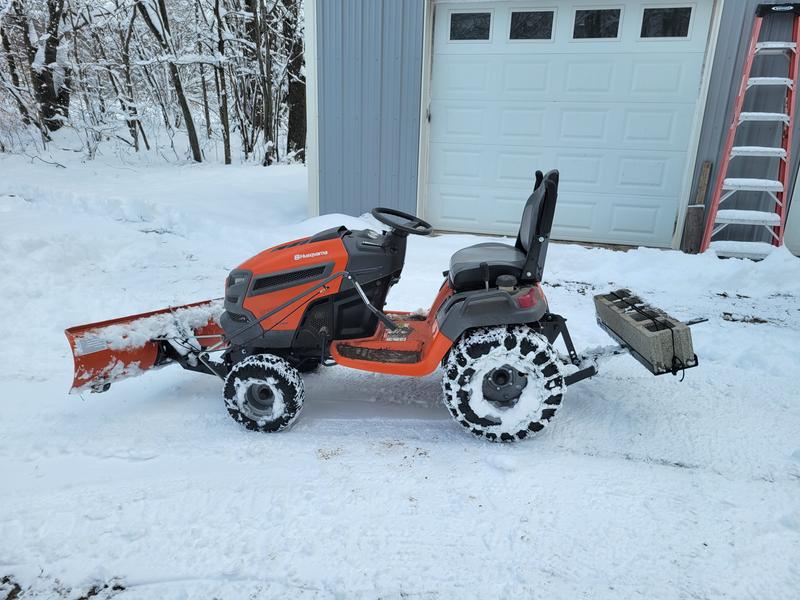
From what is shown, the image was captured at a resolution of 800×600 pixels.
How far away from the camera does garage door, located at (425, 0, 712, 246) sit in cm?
583

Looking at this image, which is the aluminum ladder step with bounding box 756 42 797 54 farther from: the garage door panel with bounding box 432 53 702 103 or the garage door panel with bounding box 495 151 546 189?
the garage door panel with bounding box 495 151 546 189

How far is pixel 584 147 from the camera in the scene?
6.24m

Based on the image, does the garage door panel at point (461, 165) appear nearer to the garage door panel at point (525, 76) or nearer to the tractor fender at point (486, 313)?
the garage door panel at point (525, 76)

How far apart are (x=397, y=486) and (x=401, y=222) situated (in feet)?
4.06

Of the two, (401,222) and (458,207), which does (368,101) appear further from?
(401,222)

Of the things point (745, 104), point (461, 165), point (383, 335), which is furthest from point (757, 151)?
point (383, 335)

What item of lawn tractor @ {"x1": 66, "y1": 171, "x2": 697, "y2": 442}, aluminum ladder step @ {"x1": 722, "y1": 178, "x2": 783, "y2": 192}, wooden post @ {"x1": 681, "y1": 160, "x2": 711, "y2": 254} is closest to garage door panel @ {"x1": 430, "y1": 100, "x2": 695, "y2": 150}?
wooden post @ {"x1": 681, "y1": 160, "x2": 711, "y2": 254}

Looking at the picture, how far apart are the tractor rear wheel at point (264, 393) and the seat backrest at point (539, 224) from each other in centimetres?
122

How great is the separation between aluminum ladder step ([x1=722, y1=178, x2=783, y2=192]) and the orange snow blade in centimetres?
537

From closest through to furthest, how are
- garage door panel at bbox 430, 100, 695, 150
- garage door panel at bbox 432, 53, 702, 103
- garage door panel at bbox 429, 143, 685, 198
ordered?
garage door panel at bbox 432, 53, 702, 103, garage door panel at bbox 430, 100, 695, 150, garage door panel at bbox 429, 143, 685, 198

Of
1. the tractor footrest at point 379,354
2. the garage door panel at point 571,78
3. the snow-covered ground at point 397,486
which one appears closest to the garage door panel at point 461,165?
the garage door panel at point 571,78

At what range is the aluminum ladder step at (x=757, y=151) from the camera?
5379 mm

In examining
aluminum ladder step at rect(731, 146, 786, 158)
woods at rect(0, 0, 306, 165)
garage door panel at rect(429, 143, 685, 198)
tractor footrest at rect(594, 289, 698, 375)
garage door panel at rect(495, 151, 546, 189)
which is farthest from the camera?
woods at rect(0, 0, 306, 165)

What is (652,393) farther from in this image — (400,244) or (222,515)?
(222,515)
